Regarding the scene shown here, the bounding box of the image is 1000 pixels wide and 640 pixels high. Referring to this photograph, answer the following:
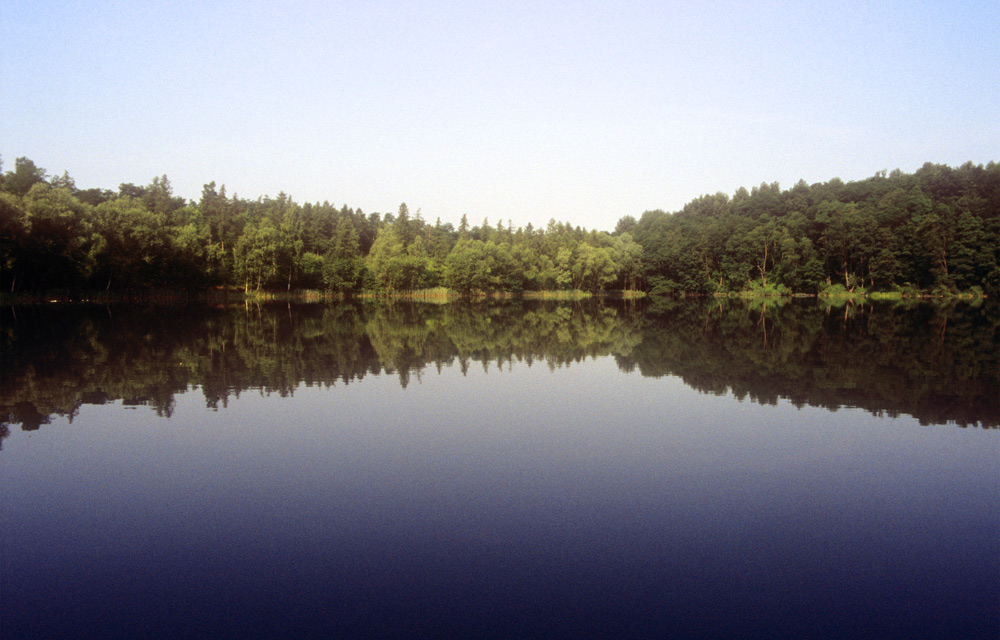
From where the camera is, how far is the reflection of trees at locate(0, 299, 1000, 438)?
15766 mm

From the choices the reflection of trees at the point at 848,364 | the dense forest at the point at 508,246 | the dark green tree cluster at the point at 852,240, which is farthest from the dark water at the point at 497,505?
the dark green tree cluster at the point at 852,240

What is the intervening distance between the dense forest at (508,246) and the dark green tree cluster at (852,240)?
0.67 feet

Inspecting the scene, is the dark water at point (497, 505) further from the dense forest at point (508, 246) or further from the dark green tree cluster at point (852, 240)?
the dark green tree cluster at point (852, 240)

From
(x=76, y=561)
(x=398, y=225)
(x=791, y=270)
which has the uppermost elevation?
(x=398, y=225)

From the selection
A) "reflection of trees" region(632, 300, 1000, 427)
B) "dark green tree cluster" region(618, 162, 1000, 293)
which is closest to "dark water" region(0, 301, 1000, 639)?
"reflection of trees" region(632, 300, 1000, 427)

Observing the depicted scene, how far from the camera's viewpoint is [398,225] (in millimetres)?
94562

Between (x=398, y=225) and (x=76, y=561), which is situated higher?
(x=398, y=225)

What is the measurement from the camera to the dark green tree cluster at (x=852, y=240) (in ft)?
244

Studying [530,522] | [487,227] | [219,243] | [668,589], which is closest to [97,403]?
[530,522]

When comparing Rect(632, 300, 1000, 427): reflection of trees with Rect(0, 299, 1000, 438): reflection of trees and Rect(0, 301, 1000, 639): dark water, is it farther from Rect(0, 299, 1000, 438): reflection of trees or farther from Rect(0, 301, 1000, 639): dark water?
Rect(0, 301, 1000, 639): dark water

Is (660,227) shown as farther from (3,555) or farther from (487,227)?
(3,555)

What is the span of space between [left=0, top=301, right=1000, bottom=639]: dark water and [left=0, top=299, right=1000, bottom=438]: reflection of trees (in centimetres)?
26

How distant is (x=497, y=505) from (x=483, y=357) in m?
15.0

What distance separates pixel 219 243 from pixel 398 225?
2740cm
